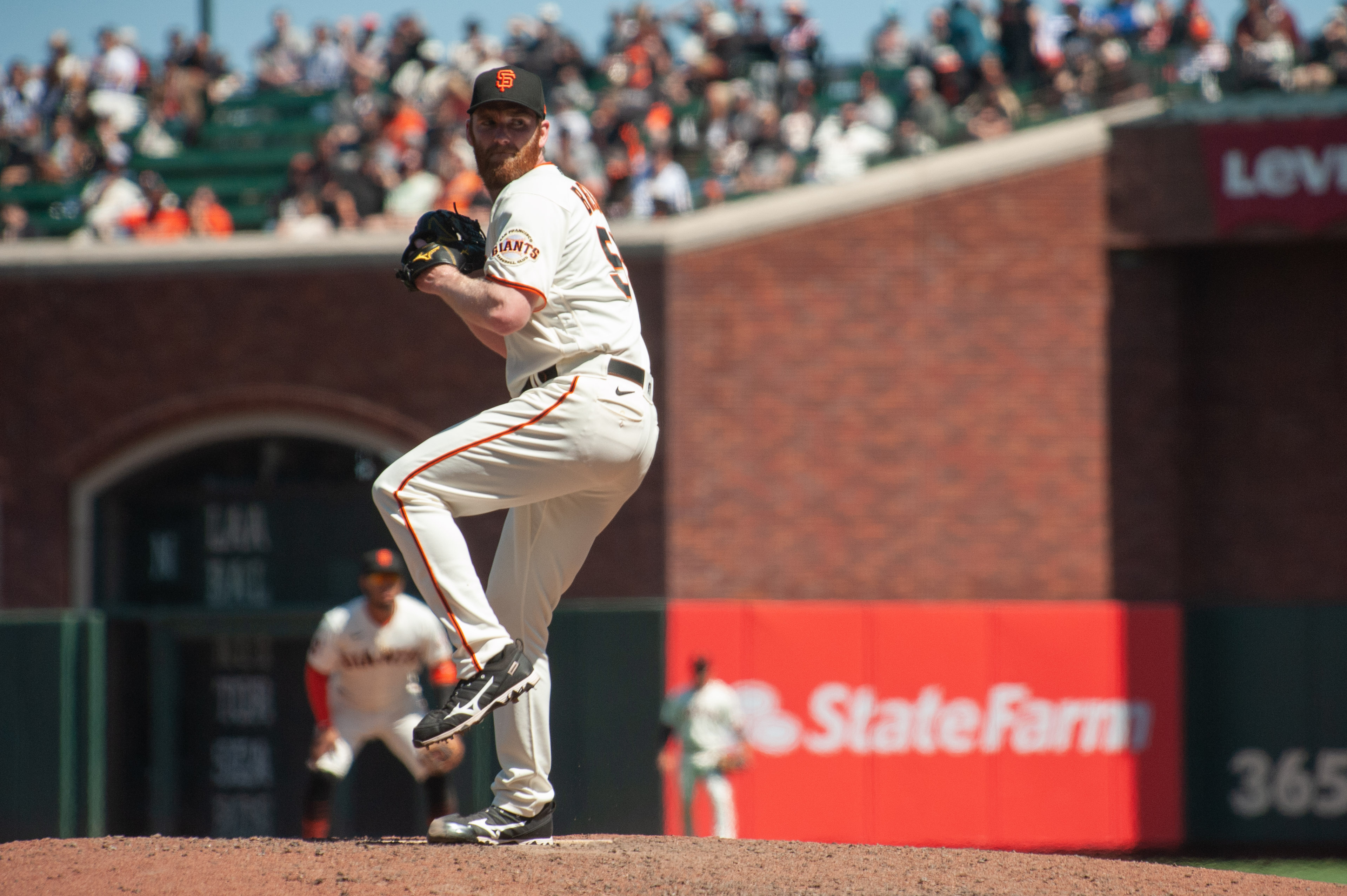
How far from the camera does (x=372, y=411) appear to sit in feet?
44.9

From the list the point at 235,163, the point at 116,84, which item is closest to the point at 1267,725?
the point at 235,163

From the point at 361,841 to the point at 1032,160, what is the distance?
10.1 metres

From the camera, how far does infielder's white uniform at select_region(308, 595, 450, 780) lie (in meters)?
9.23

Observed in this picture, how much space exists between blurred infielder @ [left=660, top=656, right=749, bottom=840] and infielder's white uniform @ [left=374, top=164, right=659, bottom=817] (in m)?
7.32

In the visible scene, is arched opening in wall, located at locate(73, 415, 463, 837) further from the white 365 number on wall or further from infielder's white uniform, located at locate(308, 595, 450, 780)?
the white 365 number on wall

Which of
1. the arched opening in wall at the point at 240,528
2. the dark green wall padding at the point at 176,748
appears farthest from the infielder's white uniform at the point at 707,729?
the arched opening in wall at the point at 240,528

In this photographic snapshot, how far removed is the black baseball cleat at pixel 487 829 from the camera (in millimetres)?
4977

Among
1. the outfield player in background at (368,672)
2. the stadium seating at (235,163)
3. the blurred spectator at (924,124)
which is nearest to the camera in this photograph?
the outfield player in background at (368,672)

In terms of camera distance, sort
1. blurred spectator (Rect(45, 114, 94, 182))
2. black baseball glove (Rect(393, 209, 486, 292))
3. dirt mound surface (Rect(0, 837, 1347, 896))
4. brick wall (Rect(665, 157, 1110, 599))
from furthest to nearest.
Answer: blurred spectator (Rect(45, 114, 94, 182)) < brick wall (Rect(665, 157, 1110, 599)) < black baseball glove (Rect(393, 209, 486, 292)) < dirt mound surface (Rect(0, 837, 1347, 896))

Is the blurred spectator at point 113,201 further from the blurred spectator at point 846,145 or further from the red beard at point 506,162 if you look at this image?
the red beard at point 506,162

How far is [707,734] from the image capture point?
11898 mm

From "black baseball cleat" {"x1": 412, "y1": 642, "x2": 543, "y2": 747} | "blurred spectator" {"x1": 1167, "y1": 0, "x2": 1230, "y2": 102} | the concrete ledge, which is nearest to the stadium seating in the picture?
the concrete ledge

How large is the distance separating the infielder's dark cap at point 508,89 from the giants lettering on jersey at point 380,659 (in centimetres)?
524

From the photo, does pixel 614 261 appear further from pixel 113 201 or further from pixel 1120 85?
pixel 113 201
